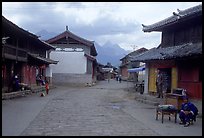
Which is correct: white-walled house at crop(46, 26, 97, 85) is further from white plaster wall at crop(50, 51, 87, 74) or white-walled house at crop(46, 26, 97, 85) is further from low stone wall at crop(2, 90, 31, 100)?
low stone wall at crop(2, 90, 31, 100)

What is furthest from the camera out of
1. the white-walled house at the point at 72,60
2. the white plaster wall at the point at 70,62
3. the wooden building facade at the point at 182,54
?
the white plaster wall at the point at 70,62

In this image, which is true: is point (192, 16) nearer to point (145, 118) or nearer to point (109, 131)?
point (145, 118)

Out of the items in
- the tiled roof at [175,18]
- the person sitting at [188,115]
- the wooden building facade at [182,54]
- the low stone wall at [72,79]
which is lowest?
the person sitting at [188,115]

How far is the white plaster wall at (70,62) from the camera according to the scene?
156ft

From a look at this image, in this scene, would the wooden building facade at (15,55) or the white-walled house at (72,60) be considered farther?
the white-walled house at (72,60)

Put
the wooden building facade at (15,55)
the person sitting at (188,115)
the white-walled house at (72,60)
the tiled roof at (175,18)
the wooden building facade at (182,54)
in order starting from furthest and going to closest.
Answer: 1. the white-walled house at (72,60)
2. the wooden building facade at (15,55)
3. the tiled roof at (175,18)
4. the wooden building facade at (182,54)
5. the person sitting at (188,115)

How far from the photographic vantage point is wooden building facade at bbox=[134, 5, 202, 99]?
17469mm

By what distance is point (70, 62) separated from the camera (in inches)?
1885

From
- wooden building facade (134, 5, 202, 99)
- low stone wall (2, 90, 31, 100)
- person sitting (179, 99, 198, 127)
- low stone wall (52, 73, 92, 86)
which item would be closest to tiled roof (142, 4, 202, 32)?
wooden building facade (134, 5, 202, 99)

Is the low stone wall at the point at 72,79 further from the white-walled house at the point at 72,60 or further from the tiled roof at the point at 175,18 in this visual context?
the tiled roof at the point at 175,18

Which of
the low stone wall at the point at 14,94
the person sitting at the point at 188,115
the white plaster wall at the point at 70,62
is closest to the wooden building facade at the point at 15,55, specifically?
the low stone wall at the point at 14,94

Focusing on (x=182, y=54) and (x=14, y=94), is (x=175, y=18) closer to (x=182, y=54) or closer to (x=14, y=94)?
(x=182, y=54)

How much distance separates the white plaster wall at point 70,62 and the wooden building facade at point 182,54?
2292 cm

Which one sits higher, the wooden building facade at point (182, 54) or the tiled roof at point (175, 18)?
the tiled roof at point (175, 18)
